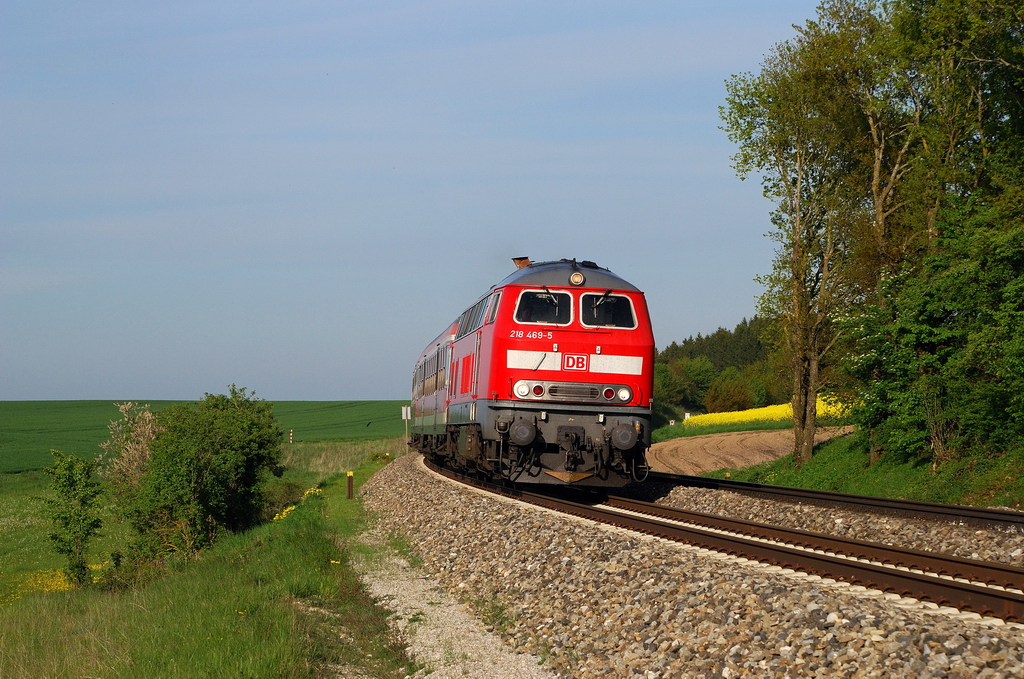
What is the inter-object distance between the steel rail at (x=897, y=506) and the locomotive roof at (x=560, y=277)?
15.3 feet

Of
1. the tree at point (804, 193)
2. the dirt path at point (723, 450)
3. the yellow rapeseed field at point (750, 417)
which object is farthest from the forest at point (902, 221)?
the yellow rapeseed field at point (750, 417)

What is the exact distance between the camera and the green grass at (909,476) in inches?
648

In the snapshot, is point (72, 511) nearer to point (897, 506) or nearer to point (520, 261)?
point (520, 261)

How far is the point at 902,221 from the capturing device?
24422 mm

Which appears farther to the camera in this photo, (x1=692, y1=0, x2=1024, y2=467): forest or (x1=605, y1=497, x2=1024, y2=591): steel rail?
(x1=692, y1=0, x2=1024, y2=467): forest

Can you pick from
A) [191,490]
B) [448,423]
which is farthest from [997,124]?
[191,490]

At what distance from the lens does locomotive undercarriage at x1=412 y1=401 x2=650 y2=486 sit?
15352mm

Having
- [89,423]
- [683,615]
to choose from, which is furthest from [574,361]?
[89,423]

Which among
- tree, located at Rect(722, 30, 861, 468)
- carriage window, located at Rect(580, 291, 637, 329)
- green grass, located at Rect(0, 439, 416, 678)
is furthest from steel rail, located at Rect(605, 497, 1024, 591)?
tree, located at Rect(722, 30, 861, 468)

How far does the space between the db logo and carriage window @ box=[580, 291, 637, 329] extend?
647 mm

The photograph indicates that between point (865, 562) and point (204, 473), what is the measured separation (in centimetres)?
2250

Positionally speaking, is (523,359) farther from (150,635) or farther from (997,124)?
(997,124)

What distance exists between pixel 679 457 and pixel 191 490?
24.8m

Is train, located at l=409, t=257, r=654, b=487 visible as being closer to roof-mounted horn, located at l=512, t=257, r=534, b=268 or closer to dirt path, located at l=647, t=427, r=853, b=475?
roof-mounted horn, located at l=512, t=257, r=534, b=268
